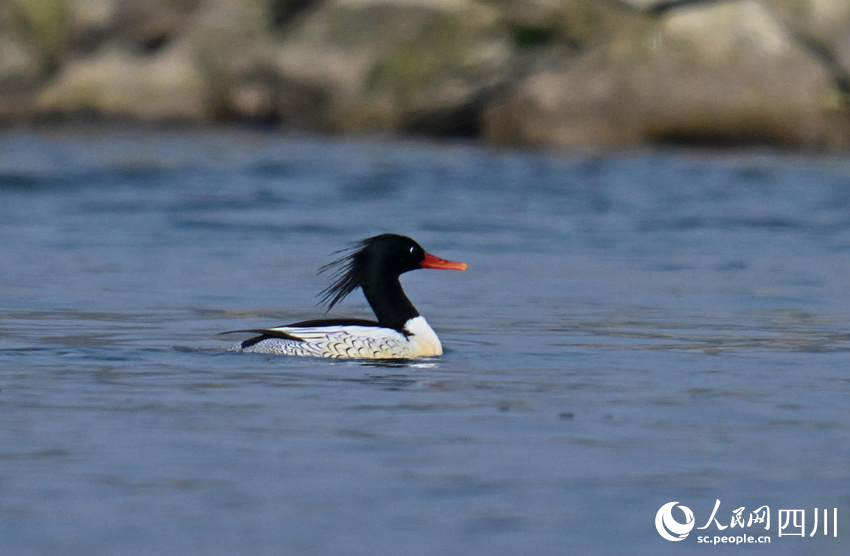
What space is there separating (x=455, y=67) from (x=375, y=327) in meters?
20.4

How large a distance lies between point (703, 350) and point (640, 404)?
1.99 m

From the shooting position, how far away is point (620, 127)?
2745cm

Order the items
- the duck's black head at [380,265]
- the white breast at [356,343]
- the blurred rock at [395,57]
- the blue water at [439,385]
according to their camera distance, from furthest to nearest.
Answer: the blurred rock at [395,57]
the duck's black head at [380,265]
the white breast at [356,343]
the blue water at [439,385]

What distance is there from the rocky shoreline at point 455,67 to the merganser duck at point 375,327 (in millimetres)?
17295

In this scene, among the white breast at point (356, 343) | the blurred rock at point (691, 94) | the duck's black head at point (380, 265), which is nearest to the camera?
the white breast at point (356, 343)

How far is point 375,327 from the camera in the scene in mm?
9695

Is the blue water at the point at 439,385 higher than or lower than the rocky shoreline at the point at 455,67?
lower

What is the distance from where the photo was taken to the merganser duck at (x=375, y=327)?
369 inches

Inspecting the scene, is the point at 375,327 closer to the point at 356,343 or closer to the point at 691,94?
the point at 356,343

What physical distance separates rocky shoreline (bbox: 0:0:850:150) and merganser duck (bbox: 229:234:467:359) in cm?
1729

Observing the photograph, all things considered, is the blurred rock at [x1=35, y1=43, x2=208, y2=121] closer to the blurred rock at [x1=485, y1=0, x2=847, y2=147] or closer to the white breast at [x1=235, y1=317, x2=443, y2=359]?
the blurred rock at [x1=485, y1=0, x2=847, y2=147]

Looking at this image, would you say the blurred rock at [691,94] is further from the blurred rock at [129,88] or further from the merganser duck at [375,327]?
the merganser duck at [375,327]

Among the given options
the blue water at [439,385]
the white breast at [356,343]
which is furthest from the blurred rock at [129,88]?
the white breast at [356,343]

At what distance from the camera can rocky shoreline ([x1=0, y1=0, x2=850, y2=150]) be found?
2708 cm
